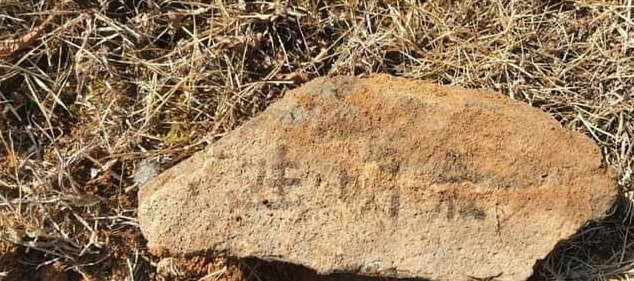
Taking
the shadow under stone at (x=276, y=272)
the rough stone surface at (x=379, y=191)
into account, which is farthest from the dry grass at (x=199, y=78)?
the rough stone surface at (x=379, y=191)

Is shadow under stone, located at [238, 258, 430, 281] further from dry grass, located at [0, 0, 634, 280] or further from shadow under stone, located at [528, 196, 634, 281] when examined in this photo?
shadow under stone, located at [528, 196, 634, 281]

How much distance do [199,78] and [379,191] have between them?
2.46ft

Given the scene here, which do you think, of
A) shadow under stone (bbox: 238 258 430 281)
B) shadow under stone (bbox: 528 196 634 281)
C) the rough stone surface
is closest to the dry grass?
shadow under stone (bbox: 528 196 634 281)

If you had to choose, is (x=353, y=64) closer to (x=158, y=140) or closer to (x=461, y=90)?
(x=461, y=90)

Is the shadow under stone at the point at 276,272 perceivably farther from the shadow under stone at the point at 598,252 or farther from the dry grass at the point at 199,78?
the shadow under stone at the point at 598,252

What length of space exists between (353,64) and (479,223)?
0.70 metres

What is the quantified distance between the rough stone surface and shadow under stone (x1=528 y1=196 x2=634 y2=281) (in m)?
0.27

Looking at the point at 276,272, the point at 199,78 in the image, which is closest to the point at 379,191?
the point at 276,272

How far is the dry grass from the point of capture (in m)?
2.79

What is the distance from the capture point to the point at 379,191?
2.50 meters

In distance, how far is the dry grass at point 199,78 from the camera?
9.16 feet

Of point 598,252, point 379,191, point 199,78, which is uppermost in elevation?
point 199,78

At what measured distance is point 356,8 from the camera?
290cm

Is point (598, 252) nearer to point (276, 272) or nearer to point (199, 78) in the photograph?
point (276, 272)
